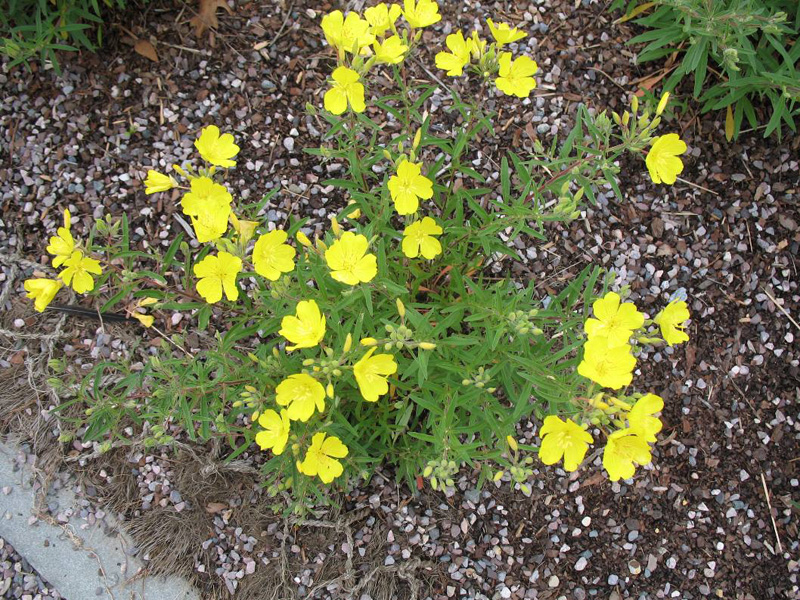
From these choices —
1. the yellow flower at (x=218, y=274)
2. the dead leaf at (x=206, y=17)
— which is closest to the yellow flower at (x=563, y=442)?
the yellow flower at (x=218, y=274)

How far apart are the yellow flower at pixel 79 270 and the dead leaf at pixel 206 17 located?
2.52 m

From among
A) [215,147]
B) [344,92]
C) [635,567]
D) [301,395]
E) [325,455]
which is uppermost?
[344,92]

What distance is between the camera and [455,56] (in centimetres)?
283

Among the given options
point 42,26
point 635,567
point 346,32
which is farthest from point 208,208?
point 635,567

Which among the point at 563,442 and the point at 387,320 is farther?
the point at 387,320

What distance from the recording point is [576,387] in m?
2.58

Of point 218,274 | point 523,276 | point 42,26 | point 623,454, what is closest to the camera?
point 623,454

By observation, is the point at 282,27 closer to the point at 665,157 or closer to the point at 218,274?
the point at 218,274

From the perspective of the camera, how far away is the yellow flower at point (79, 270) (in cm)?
243

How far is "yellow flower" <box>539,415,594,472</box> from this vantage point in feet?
7.59

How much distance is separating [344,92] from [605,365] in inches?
58.7

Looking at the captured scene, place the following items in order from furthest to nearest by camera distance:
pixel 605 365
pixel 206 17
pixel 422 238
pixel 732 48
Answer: pixel 206 17 < pixel 732 48 < pixel 422 238 < pixel 605 365

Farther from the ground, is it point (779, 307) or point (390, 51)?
point (390, 51)

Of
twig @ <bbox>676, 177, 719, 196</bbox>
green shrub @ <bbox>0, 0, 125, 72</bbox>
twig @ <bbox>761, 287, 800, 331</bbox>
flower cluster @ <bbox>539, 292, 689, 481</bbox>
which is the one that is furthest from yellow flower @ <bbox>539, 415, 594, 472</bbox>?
green shrub @ <bbox>0, 0, 125, 72</bbox>
